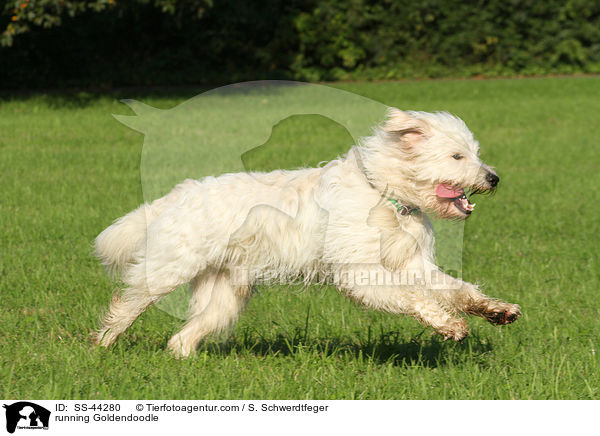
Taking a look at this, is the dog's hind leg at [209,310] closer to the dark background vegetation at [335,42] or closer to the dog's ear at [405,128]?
the dog's ear at [405,128]

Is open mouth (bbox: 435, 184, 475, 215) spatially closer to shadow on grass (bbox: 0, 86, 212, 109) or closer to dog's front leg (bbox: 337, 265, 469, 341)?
dog's front leg (bbox: 337, 265, 469, 341)

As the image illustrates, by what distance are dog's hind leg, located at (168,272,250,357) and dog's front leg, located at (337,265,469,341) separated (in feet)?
2.79

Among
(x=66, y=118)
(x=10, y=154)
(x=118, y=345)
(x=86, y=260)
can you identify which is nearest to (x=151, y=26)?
(x=66, y=118)

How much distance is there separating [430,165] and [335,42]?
2586 cm

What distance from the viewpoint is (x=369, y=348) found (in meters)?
5.32

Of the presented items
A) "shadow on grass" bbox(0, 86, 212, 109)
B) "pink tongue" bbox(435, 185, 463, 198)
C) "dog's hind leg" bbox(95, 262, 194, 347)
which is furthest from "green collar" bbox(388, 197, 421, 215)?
"shadow on grass" bbox(0, 86, 212, 109)

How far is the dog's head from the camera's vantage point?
177 inches

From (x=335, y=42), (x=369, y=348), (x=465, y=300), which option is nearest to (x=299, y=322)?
(x=369, y=348)

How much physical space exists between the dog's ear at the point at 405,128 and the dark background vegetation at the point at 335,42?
73.9 feet

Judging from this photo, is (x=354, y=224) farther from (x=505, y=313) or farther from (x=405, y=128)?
(x=505, y=313)

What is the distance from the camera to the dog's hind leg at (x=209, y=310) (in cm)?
506

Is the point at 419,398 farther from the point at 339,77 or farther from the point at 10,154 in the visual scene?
the point at 339,77

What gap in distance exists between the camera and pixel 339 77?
96.8ft
